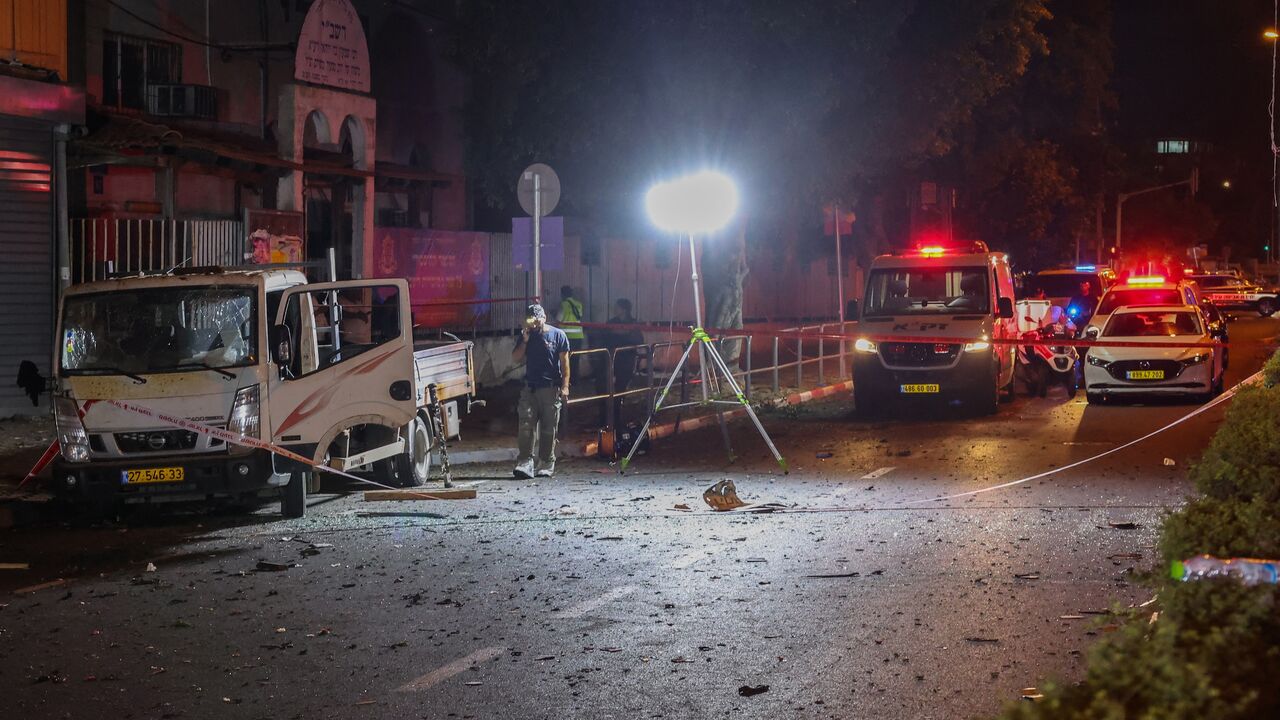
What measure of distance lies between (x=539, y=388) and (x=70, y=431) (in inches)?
181

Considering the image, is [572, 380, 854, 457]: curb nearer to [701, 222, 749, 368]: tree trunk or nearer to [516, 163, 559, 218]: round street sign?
[701, 222, 749, 368]: tree trunk

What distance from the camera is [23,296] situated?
17.6 metres

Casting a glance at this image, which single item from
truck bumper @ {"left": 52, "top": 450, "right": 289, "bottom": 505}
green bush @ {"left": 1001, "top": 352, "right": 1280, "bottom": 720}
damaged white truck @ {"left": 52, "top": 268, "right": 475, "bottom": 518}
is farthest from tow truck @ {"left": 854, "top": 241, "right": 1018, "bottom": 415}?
green bush @ {"left": 1001, "top": 352, "right": 1280, "bottom": 720}

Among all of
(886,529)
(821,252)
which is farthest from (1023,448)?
(821,252)

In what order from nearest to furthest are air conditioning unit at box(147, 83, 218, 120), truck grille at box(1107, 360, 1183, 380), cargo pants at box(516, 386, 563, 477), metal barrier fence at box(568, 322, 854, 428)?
cargo pants at box(516, 386, 563, 477) → metal barrier fence at box(568, 322, 854, 428) → truck grille at box(1107, 360, 1183, 380) → air conditioning unit at box(147, 83, 218, 120)

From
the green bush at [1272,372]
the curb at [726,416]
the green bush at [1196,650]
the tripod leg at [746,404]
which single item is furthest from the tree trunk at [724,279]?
the green bush at [1196,650]

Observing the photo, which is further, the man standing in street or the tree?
the tree

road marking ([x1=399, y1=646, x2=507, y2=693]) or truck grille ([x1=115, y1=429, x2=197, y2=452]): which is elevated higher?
truck grille ([x1=115, y1=429, x2=197, y2=452])

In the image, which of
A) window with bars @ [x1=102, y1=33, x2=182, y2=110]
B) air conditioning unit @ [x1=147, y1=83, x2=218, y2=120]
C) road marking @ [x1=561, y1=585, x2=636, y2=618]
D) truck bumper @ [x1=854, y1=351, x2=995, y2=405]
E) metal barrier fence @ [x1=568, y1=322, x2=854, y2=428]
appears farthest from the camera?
air conditioning unit @ [x1=147, y1=83, x2=218, y2=120]

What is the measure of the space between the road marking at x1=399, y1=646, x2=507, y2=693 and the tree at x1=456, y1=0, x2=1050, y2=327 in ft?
53.1

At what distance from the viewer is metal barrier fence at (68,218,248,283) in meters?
18.1

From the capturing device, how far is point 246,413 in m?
11.3

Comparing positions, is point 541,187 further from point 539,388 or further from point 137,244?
point 137,244

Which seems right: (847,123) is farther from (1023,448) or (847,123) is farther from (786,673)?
(786,673)
